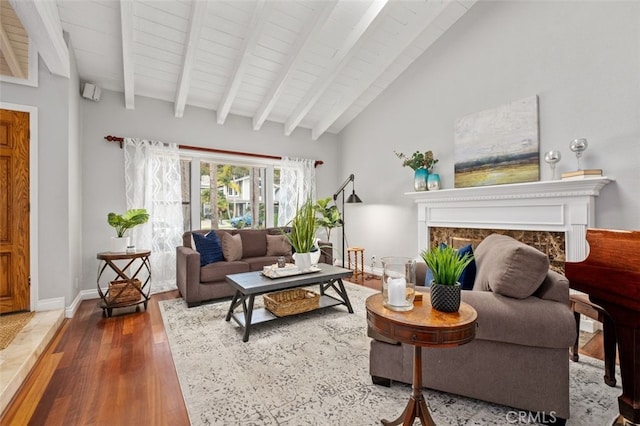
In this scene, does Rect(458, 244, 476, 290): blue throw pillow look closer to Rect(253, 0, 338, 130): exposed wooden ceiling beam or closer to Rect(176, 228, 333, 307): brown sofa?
Rect(176, 228, 333, 307): brown sofa

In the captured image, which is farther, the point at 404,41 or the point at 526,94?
the point at 404,41

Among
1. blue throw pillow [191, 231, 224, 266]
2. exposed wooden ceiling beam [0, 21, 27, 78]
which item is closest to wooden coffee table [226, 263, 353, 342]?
blue throw pillow [191, 231, 224, 266]

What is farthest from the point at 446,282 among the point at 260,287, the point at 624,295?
the point at 260,287

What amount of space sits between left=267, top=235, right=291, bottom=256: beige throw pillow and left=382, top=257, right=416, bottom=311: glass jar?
3125 millimetres

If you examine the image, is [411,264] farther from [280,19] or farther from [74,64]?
[74,64]

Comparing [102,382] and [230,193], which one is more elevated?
[230,193]

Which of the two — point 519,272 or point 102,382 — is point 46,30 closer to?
point 102,382

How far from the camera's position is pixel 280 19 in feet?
10.6

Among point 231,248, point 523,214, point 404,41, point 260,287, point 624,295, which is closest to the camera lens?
point 624,295

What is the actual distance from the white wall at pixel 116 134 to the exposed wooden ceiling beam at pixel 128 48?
0.22 metres

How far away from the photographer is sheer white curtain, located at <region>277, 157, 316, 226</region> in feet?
17.3

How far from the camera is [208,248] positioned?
146 inches

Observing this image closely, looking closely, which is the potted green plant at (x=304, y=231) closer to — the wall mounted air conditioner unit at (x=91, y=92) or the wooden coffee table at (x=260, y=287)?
the wooden coffee table at (x=260, y=287)

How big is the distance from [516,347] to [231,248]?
325 cm
